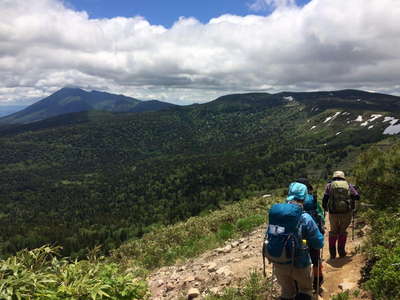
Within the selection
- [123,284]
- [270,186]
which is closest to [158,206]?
[270,186]

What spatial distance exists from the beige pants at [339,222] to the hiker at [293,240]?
3.25 meters

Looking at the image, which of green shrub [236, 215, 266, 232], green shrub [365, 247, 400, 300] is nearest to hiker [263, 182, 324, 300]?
green shrub [365, 247, 400, 300]

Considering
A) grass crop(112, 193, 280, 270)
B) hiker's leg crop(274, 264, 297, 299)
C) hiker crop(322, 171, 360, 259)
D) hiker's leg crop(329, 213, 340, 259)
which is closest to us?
hiker's leg crop(274, 264, 297, 299)

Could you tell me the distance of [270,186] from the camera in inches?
6688

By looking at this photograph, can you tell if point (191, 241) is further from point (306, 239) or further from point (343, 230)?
point (306, 239)

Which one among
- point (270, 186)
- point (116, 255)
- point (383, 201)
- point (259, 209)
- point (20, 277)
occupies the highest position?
point (20, 277)

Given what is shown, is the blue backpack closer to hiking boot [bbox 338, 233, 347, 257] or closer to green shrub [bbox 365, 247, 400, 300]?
green shrub [bbox 365, 247, 400, 300]

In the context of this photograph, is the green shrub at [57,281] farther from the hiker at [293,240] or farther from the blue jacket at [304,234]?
the blue jacket at [304,234]

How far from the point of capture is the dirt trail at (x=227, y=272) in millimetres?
7823

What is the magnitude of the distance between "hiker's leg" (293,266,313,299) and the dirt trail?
1230 mm

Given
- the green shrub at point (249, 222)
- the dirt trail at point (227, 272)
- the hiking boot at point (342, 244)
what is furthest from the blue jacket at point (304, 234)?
the green shrub at point (249, 222)

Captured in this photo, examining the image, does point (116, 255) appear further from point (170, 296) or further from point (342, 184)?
point (342, 184)

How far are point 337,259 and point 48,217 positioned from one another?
217m

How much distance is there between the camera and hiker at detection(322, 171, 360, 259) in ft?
28.5
